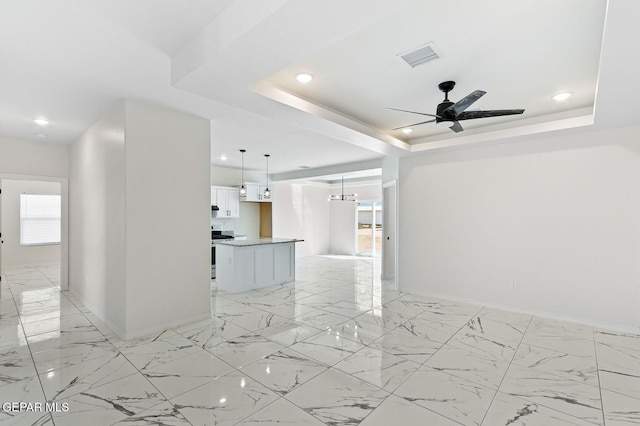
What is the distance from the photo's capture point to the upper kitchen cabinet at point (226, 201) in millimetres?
8141

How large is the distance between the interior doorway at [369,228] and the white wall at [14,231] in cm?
967

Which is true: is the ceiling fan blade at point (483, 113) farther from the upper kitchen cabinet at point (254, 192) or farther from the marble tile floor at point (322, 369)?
the upper kitchen cabinet at point (254, 192)

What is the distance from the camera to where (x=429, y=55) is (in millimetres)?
2705

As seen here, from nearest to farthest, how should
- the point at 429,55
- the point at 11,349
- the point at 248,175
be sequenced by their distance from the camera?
the point at 429,55 < the point at 11,349 < the point at 248,175

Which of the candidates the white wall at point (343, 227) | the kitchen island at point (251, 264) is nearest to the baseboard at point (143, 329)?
the kitchen island at point (251, 264)

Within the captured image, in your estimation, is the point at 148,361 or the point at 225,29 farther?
the point at 148,361

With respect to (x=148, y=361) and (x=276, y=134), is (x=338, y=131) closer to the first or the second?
(x=276, y=134)

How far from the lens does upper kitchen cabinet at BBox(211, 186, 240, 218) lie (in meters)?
8.14

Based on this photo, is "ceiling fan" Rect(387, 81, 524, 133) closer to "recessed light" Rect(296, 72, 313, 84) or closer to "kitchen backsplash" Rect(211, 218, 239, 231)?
"recessed light" Rect(296, 72, 313, 84)

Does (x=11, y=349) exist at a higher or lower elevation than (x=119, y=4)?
lower

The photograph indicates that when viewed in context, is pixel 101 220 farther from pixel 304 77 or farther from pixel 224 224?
pixel 224 224

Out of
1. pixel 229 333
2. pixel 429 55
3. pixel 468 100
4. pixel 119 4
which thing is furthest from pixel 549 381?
pixel 119 4

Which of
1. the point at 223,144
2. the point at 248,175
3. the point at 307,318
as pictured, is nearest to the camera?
the point at 307,318

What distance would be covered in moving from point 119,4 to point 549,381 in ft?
14.9
